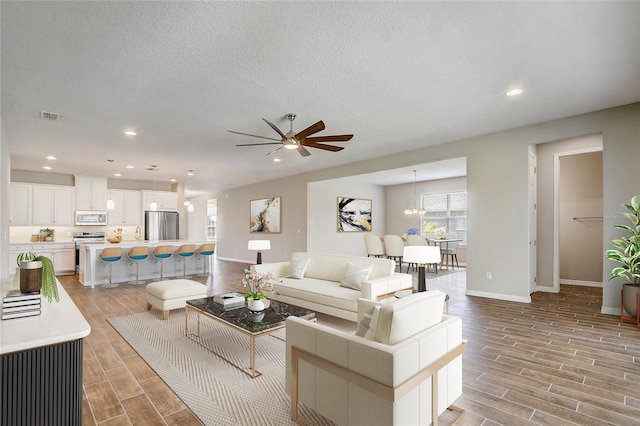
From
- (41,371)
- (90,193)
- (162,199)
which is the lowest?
(41,371)

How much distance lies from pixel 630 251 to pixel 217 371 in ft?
16.3

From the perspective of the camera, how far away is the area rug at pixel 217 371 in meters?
2.20

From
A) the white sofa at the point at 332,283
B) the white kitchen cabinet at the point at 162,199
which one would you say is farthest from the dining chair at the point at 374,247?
the white kitchen cabinet at the point at 162,199

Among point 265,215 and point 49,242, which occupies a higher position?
Answer: point 265,215

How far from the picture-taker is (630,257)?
3988mm

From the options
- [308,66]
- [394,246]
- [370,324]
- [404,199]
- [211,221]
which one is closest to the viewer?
[370,324]

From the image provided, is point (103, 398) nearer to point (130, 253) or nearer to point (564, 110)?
point (130, 253)

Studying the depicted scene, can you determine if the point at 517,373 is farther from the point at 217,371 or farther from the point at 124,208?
the point at 124,208

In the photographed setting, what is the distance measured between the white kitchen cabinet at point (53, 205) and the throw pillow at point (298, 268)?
726 centimetres

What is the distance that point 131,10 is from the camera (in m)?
2.29

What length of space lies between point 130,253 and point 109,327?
10.8 ft

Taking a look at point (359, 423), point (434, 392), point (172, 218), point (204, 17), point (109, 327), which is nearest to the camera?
point (359, 423)

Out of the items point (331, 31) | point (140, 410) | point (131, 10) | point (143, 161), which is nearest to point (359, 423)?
point (140, 410)

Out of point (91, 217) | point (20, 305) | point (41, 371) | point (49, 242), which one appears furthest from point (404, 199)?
point (41, 371)
